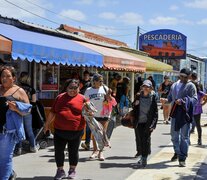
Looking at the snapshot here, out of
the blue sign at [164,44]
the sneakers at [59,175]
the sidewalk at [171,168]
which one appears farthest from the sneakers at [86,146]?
the blue sign at [164,44]

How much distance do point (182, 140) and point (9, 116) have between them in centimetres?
373

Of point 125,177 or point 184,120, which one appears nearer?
point 125,177

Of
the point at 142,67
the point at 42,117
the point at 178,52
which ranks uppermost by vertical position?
the point at 178,52

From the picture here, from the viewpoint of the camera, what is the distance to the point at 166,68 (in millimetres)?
27484

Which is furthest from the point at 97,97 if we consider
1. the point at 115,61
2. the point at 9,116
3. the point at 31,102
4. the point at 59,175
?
the point at 115,61

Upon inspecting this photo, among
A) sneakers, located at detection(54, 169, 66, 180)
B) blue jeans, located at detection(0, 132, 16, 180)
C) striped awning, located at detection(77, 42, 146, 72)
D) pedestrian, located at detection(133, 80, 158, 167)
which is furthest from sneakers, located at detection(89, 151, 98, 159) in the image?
striped awning, located at detection(77, 42, 146, 72)

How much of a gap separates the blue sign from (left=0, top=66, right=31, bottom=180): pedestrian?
39.0 metres

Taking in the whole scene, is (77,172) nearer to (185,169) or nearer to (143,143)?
(143,143)

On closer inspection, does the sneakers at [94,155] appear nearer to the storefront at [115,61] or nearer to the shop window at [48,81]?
the shop window at [48,81]

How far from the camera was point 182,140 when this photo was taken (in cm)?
834

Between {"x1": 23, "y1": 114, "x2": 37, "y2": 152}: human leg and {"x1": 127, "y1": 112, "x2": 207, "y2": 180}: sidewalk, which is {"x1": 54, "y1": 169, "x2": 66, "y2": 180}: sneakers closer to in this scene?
{"x1": 127, "y1": 112, "x2": 207, "y2": 180}: sidewalk

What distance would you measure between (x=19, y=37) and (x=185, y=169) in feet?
13.7

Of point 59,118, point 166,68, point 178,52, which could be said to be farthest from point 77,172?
point 178,52

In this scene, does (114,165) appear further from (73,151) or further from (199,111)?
(199,111)
